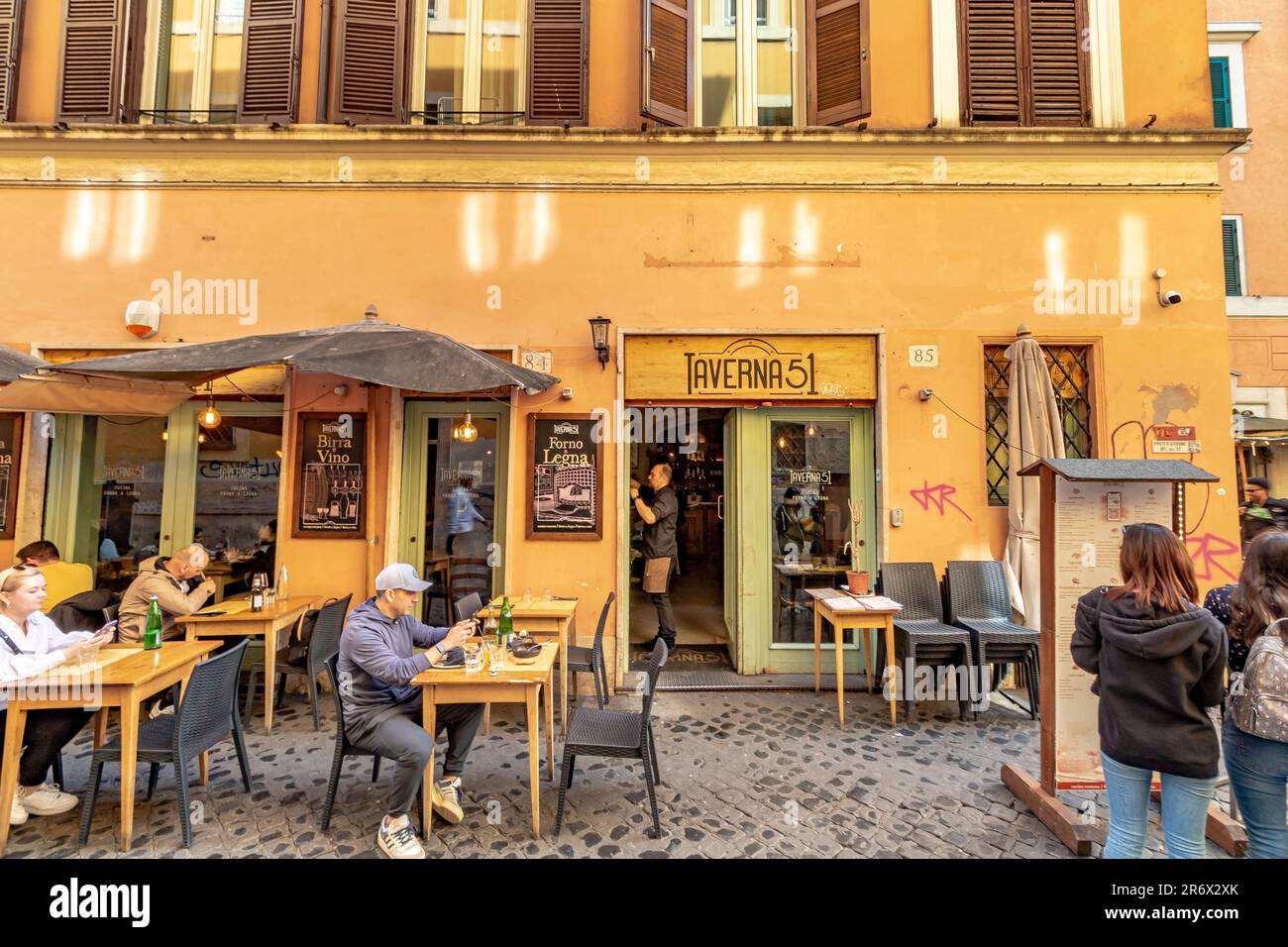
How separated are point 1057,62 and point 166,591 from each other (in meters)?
10.0

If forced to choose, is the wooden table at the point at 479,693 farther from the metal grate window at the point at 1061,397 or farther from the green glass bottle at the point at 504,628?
the metal grate window at the point at 1061,397

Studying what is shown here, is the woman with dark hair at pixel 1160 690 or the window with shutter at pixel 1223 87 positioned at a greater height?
the window with shutter at pixel 1223 87

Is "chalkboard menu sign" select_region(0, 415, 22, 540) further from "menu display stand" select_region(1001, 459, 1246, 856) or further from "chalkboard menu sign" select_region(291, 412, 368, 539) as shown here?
"menu display stand" select_region(1001, 459, 1246, 856)

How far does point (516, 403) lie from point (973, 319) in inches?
191

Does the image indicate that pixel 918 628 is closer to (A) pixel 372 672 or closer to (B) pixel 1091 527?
(B) pixel 1091 527

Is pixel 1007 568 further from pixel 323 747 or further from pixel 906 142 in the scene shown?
pixel 323 747

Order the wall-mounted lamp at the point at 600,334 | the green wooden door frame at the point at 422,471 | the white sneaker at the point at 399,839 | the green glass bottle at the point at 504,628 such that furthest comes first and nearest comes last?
the green wooden door frame at the point at 422,471, the wall-mounted lamp at the point at 600,334, the green glass bottle at the point at 504,628, the white sneaker at the point at 399,839

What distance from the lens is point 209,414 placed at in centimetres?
590

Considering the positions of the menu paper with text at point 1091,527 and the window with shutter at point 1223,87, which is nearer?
the menu paper with text at point 1091,527

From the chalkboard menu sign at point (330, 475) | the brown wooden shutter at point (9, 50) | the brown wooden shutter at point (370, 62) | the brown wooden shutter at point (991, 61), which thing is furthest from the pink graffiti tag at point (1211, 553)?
the brown wooden shutter at point (9, 50)

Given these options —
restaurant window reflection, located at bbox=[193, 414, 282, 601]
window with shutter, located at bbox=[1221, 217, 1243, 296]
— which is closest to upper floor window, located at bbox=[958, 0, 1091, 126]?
window with shutter, located at bbox=[1221, 217, 1243, 296]

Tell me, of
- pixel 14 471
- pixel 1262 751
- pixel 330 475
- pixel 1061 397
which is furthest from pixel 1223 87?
pixel 14 471

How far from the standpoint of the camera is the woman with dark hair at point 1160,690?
2410mm

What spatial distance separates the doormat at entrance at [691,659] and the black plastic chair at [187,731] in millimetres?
3560
